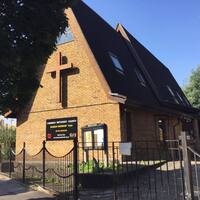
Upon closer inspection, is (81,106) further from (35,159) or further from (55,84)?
(35,159)

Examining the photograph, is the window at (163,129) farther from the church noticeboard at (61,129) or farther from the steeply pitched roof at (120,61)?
the church noticeboard at (61,129)

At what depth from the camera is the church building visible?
50.9ft

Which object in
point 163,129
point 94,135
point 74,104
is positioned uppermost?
point 74,104

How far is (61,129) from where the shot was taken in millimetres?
17141

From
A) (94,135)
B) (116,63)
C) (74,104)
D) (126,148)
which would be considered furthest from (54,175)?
(116,63)

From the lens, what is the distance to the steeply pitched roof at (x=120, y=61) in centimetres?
1633

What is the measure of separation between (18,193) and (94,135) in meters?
6.30

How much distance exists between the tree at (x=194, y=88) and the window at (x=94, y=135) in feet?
76.6

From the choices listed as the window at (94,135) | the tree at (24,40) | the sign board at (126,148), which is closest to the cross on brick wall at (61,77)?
the window at (94,135)

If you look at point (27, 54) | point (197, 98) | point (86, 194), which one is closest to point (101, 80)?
point (86, 194)

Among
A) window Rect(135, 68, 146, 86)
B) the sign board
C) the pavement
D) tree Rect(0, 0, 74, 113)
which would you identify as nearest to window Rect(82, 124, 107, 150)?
the pavement

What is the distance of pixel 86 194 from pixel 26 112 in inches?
412

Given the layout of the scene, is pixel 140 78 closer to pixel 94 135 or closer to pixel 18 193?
pixel 94 135

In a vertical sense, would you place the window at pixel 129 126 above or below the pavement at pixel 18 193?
above
